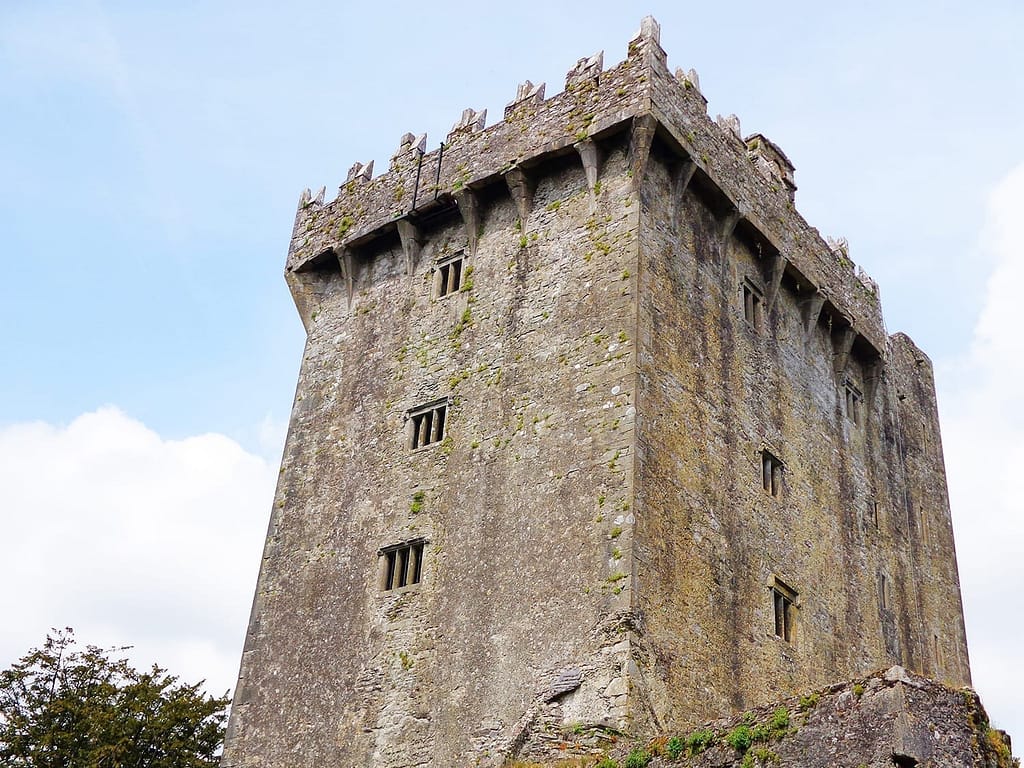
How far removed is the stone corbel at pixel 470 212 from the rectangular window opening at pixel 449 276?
36 centimetres

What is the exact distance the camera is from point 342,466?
23.5 m

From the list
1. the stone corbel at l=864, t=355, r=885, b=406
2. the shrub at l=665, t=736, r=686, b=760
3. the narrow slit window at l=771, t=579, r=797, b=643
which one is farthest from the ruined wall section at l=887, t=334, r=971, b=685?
the shrub at l=665, t=736, r=686, b=760

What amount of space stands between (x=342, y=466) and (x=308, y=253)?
558cm

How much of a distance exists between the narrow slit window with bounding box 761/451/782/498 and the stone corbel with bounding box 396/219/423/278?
26.2ft

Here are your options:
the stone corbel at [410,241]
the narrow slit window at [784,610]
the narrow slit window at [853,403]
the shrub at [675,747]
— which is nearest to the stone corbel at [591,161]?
the stone corbel at [410,241]

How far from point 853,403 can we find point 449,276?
9.72 m

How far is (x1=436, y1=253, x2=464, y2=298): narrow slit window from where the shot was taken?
24094 millimetres

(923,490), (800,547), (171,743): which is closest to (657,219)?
(800,547)

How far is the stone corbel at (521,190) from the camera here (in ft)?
76.8

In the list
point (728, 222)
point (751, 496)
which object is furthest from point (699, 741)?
point (728, 222)

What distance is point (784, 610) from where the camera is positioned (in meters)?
21.8

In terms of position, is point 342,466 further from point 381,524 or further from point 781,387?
point 781,387

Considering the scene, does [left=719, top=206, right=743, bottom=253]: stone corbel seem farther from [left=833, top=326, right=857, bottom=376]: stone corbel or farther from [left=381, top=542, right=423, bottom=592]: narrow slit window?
[left=381, top=542, right=423, bottom=592]: narrow slit window

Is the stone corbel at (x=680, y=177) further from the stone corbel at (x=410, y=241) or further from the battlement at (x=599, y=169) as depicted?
the stone corbel at (x=410, y=241)
